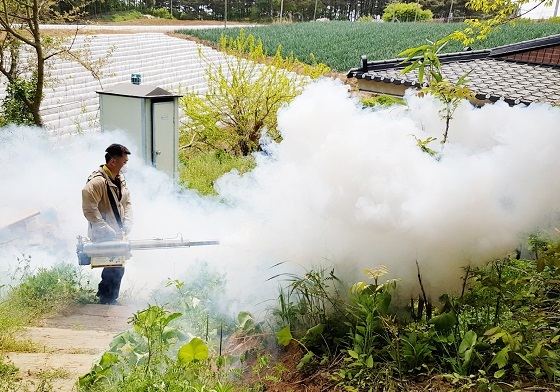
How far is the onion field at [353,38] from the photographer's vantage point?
2659cm

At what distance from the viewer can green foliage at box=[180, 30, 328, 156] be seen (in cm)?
1192

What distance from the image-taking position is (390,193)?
3.65m

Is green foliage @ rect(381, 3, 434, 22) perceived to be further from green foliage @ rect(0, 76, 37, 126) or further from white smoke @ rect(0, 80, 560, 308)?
white smoke @ rect(0, 80, 560, 308)

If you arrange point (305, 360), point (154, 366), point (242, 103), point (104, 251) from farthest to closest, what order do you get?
point (242, 103), point (104, 251), point (305, 360), point (154, 366)

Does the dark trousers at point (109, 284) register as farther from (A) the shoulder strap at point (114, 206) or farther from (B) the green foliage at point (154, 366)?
(B) the green foliage at point (154, 366)

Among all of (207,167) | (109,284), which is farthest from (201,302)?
(207,167)

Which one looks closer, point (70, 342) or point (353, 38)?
point (70, 342)

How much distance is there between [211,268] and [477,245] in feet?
7.80

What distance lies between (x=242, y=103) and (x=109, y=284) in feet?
23.0

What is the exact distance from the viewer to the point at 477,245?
11.6ft

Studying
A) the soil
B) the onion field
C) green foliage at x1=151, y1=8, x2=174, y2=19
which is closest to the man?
the soil

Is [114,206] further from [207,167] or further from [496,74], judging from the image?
[496,74]

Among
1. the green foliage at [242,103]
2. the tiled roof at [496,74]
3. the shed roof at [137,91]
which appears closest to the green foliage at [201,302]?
the shed roof at [137,91]

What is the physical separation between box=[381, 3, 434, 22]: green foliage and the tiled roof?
98.9 ft
